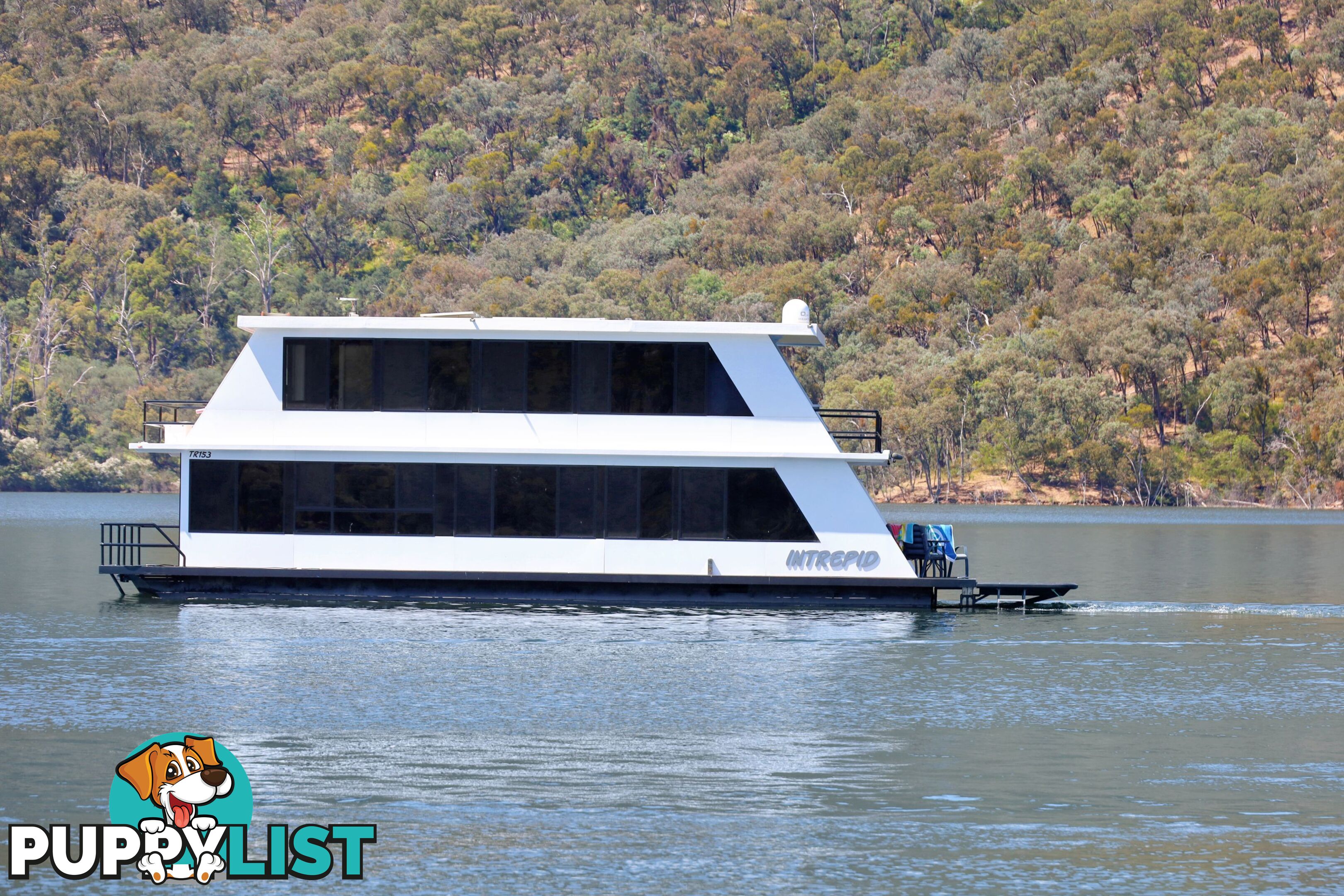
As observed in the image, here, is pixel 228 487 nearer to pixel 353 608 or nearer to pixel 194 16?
pixel 353 608

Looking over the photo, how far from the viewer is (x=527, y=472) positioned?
87.0 ft

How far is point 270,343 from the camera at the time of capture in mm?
26859

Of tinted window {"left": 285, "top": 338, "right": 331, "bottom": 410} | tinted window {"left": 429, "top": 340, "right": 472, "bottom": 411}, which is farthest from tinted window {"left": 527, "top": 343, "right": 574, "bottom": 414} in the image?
tinted window {"left": 285, "top": 338, "right": 331, "bottom": 410}

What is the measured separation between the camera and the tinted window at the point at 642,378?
26.6 meters

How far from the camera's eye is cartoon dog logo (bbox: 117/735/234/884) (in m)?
11.7

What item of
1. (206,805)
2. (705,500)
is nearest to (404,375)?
(705,500)

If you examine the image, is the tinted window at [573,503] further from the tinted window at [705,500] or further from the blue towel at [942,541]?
the blue towel at [942,541]

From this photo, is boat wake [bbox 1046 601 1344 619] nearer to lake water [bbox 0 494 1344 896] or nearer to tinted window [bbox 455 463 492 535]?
lake water [bbox 0 494 1344 896]

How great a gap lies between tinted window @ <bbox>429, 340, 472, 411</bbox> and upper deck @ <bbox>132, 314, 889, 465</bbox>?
0.02 metres

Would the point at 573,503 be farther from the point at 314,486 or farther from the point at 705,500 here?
the point at 314,486

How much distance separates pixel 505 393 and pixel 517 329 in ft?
3.42

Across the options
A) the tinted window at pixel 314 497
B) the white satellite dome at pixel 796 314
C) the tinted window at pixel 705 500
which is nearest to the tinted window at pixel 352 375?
the tinted window at pixel 314 497

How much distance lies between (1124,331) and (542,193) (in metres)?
64.0

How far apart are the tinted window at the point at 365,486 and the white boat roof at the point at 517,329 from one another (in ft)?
6.93
